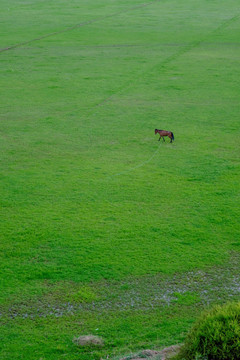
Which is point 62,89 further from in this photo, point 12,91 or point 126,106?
point 126,106

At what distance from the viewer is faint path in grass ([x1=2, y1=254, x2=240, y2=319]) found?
563 centimetres

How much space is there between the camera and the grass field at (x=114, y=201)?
553 centimetres

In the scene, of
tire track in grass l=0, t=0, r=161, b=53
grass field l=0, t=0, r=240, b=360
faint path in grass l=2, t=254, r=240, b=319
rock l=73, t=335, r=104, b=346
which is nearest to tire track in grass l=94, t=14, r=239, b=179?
grass field l=0, t=0, r=240, b=360

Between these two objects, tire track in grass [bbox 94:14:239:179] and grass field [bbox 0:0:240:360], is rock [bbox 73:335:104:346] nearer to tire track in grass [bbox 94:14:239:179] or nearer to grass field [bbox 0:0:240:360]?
grass field [bbox 0:0:240:360]

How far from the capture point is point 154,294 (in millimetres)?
5848

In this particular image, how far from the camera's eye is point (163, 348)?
491 cm

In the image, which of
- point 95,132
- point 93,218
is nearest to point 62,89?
point 95,132

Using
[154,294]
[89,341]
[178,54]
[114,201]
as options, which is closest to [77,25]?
[178,54]

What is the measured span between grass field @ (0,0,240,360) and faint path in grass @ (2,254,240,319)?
0.02 meters

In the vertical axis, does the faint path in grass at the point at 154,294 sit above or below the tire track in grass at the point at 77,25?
below

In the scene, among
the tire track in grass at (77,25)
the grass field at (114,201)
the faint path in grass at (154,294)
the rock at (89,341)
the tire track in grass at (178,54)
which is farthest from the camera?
the tire track in grass at (77,25)

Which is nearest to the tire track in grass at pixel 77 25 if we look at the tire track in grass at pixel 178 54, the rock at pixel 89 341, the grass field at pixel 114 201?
the grass field at pixel 114 201

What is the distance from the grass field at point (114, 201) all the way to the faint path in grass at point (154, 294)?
18 millimetres

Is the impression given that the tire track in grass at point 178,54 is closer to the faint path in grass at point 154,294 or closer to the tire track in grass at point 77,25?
the faint path in grass at point 154,294
